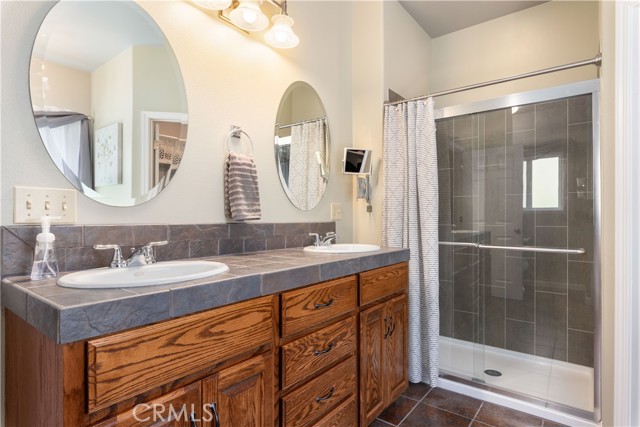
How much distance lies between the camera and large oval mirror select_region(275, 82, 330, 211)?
1.95 metres

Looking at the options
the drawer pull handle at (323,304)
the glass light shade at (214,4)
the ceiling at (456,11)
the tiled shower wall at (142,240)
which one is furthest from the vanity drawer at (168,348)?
the ceiling at (456,11)

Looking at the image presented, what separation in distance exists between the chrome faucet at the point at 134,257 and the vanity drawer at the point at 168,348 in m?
0.44

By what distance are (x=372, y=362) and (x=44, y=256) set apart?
4.56ft

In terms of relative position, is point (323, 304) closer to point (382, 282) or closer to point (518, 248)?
point (382, 282)

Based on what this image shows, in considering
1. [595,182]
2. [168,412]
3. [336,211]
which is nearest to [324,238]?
[336,211]

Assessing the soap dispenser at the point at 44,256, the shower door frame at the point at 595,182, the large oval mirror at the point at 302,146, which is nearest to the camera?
the soap dispenser at the point at 44,256

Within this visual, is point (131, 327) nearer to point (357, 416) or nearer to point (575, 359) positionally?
point (357, 416)

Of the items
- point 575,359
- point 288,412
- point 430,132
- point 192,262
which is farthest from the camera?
point 575,359

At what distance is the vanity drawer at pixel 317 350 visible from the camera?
118cm

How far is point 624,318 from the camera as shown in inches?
59.5

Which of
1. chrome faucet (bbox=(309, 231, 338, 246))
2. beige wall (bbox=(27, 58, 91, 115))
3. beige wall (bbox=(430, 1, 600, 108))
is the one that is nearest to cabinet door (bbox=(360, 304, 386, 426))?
chrome faucet (bbox=(309, 231, 338, 246))

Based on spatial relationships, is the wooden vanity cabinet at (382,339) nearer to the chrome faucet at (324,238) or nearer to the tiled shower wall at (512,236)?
the chrome faucet at (324,238)

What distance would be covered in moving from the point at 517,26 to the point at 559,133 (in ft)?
3.67

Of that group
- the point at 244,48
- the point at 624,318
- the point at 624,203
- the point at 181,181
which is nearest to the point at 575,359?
the point at 624,318
